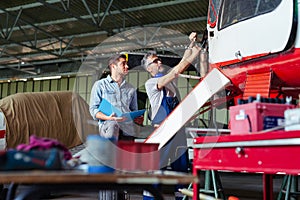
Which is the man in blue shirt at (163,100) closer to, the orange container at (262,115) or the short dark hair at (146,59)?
the short dark hair at (146,59)

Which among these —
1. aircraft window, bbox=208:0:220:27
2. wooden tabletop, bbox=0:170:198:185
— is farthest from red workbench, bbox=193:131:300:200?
aircraft window, bbox=208:0:220:27

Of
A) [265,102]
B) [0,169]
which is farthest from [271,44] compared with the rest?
[0,169]

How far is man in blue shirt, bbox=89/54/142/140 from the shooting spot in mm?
3174

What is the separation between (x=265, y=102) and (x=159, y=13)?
987cm

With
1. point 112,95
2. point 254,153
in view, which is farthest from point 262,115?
point 112,95

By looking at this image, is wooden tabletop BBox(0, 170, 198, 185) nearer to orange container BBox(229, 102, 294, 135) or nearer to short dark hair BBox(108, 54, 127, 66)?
orange container BBox(229, 102, 294, 135)

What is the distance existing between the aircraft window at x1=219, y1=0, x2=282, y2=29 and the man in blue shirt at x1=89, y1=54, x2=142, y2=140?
1.08m

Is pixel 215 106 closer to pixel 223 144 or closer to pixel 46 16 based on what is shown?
pixel 223 144

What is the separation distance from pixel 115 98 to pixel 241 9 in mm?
1412

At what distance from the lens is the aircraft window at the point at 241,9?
2.31 metres

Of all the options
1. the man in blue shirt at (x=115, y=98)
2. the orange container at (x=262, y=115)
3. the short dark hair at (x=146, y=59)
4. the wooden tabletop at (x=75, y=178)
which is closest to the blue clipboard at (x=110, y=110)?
the man in blue shirt at (x=115, y=98)

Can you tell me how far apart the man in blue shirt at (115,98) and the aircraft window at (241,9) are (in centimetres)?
108

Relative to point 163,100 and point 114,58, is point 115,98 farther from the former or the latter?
point 163,100

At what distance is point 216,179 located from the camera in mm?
3281
